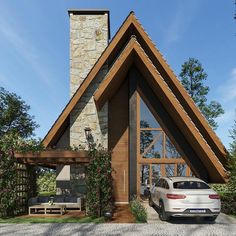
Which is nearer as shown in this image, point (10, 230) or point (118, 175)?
point (10, 230)

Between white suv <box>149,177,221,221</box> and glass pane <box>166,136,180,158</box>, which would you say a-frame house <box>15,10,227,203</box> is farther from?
white suv <box>149,177,221,221</box>

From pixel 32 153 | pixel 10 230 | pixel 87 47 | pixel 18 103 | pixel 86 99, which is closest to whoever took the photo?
pixel 10 230

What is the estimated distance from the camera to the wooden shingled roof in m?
14.7

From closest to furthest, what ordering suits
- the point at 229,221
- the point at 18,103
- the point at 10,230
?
1. the point at 10,230
2. the point at 229,221
3. the point at 18,103

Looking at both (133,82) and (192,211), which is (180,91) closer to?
(133,82)

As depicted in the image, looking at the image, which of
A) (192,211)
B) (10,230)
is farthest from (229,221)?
(10,230)

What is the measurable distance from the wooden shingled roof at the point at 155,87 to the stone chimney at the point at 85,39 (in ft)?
10.7

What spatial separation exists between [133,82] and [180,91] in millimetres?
2769

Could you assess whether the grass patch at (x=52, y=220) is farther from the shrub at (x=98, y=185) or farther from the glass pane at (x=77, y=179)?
the glass pane at (x=77, y=179)

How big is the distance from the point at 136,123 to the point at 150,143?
49.7 inches

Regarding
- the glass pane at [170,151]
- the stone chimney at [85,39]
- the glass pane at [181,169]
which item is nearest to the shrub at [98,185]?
the glass pane at [170,151]

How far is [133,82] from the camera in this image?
17.0 m

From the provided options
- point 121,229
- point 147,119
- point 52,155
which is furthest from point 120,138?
point 121,229

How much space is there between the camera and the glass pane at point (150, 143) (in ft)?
54.2
